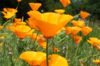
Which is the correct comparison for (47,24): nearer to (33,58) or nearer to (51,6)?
(33,58)

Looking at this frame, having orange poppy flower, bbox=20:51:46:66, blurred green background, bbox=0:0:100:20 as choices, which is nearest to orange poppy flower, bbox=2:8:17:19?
orange poppy flower, bbox=20:51:46:66

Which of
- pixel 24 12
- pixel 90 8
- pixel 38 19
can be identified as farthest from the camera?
pixel 90 8

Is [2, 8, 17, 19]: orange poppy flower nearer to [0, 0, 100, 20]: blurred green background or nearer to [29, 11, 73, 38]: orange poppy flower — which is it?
[29, 11, 73, 38]: orange poppy flower

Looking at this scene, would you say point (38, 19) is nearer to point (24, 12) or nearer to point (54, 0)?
point (24, 12)

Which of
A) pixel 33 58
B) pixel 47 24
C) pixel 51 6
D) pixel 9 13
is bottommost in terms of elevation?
pixel 51 6

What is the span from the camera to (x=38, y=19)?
351 mm

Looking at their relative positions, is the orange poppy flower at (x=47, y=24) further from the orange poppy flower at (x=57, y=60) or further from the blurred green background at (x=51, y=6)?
the blurred green background at (x=51, y=6)

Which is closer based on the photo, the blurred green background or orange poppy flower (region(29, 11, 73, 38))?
orange poppy flower (region(29, 11, 73, 38))

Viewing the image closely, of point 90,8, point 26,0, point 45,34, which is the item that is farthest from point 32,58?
point 90,8

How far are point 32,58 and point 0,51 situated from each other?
76 centimetres

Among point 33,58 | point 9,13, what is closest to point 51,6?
point 9,13

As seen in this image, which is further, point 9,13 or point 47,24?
point 9,13

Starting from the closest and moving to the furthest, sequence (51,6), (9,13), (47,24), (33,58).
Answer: (47,24)
(33,58)
(9,13)
(51,6)

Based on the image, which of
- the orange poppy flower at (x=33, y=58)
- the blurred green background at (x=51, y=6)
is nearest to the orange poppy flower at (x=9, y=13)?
the orange poppy flower at (x=33, y=58)
